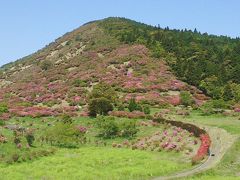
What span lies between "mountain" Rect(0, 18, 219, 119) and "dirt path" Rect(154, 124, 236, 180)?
23547 mm

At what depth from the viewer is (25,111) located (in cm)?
6719

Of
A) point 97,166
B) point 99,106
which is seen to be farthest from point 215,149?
point 99,106

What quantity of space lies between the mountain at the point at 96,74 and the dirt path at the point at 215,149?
23547 mm

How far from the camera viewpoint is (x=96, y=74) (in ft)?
297

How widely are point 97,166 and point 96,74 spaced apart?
53406 millimetres

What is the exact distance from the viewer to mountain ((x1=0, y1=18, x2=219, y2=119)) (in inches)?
2908

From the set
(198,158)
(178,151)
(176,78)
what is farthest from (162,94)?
(198,158)

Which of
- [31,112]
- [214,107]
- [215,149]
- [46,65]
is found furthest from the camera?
[46,65]

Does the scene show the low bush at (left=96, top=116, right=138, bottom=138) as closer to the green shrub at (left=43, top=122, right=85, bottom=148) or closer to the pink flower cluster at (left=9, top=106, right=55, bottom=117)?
the green shrub at (left=43, top=122, right=85, bottom=148)

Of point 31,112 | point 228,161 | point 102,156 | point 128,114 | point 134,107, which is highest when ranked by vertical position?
point 134,107

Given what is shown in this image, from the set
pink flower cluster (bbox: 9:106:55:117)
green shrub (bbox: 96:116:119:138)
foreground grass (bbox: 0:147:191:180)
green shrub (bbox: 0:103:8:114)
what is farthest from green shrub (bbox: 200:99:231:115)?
green shrub (bbox: 0:103:8:114)

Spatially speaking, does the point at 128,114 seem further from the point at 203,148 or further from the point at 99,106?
the point at 203,148

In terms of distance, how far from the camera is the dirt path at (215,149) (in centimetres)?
3369

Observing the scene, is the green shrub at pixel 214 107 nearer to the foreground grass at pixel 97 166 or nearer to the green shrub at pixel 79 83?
the foreground grass at pixel 97 166
